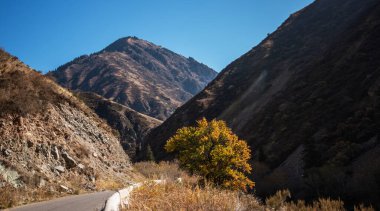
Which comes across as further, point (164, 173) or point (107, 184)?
point (107, 184)

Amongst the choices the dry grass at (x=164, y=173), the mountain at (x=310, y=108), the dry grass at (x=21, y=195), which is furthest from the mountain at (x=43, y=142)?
the mountain at (x=310, y=108)

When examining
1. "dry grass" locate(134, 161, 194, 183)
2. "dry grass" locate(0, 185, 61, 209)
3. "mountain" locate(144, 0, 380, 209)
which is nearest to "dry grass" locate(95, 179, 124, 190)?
"dry grass" locate(134, 161, 194, 183)

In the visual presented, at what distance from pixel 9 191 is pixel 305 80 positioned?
6201 cm

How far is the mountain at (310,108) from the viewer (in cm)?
3377

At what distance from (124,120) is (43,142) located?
434ft

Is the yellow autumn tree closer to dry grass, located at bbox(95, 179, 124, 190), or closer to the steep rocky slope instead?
dry grass, located at bbox(95, 179, 124, 190)

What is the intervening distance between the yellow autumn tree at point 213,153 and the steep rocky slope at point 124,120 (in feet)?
346

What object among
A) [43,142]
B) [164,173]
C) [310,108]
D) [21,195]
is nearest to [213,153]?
[43,142]

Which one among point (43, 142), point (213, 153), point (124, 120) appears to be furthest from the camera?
point (124, 120)

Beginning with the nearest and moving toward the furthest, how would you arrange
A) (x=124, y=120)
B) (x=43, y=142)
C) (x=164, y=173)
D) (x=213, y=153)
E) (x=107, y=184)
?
1. (x=164, y=173)
2. (x=43, y=142)
3. (x=107, y=184)
4. (x=213, y=153)
5. (x=124, y=120)

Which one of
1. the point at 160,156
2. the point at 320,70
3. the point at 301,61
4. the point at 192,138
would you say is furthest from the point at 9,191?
the point at 301,61

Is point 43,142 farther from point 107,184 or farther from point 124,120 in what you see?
point 124,120

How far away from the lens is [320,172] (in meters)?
34.2

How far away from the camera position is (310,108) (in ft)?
176
